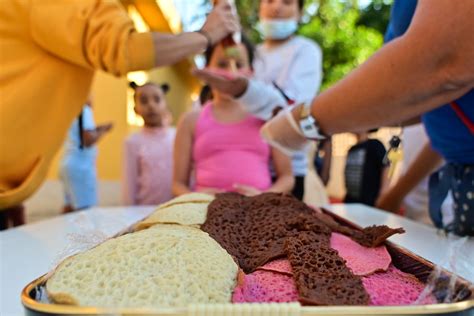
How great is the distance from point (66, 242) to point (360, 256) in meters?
0.54

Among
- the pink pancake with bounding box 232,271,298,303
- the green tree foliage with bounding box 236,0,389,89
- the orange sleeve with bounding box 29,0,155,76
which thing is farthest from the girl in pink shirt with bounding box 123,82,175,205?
the green tree foliage with bounding box 236,0,389,89

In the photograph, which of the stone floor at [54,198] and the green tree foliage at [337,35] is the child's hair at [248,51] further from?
the green tree foliage at [337,35]

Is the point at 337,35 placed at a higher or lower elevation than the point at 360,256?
higher

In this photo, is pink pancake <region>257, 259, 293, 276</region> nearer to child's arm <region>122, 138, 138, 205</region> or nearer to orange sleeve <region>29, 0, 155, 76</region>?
orange sleeve <region>29, 0, 155, 76</region>

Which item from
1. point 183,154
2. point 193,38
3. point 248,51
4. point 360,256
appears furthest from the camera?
point 248,51

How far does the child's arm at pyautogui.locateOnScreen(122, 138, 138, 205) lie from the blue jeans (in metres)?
1.46

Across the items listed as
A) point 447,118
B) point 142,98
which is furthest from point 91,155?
point 447,118

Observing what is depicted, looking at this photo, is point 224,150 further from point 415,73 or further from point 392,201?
point 415,73

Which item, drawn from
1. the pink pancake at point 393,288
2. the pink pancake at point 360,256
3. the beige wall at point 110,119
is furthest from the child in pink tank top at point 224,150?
the beige wall at point 110,119

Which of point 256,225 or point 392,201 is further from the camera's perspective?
point 392,201

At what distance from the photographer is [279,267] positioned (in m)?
0.44

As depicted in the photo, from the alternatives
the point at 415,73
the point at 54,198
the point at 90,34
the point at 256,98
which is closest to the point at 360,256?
the point at 415,73

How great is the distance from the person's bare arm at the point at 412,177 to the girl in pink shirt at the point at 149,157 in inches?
37.9

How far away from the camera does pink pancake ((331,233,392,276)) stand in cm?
46
